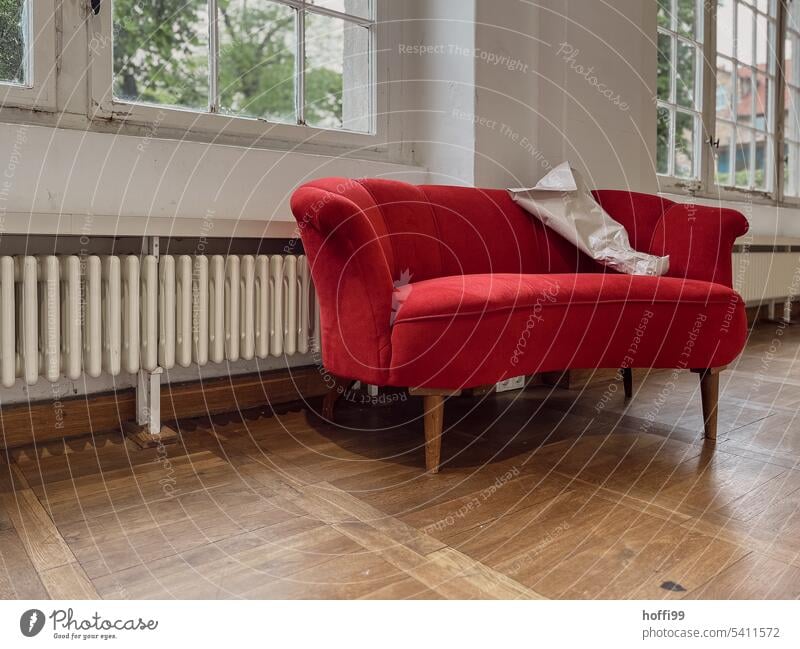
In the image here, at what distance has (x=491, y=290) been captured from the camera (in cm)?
156

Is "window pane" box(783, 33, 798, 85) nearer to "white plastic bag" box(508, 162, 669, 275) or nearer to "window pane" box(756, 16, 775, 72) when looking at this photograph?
"window pane" box(756, 16, 775, 72)

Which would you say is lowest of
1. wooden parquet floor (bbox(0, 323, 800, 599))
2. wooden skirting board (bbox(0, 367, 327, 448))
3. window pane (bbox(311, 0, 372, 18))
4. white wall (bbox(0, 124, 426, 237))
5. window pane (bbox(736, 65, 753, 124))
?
wooden parquet floor (bbox(0, 323, 800, 599))

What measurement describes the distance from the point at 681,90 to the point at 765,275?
124 cm

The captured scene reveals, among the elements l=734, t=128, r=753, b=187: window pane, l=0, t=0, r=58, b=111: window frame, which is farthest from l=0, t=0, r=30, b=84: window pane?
l=734, t=128, r=753, b=187: window pane

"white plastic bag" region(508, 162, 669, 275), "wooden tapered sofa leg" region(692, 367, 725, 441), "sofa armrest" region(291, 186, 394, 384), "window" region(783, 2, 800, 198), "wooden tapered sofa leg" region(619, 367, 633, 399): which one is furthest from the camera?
"window" region(783, 2, 800, 198)

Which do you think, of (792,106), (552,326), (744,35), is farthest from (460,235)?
(792,106)

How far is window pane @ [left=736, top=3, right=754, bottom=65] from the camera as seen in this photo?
4.18 m

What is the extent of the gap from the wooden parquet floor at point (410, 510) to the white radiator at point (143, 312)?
217mm

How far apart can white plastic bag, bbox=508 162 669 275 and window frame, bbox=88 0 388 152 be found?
0.59 m

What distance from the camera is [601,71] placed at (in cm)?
280

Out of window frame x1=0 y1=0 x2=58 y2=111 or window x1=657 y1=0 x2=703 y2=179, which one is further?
window x1=657 y1=0 x2=703 y2=179

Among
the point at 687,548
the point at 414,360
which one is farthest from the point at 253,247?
the point at 687,548

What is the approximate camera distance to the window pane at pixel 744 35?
165 inches

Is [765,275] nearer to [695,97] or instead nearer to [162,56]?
[695,97]
